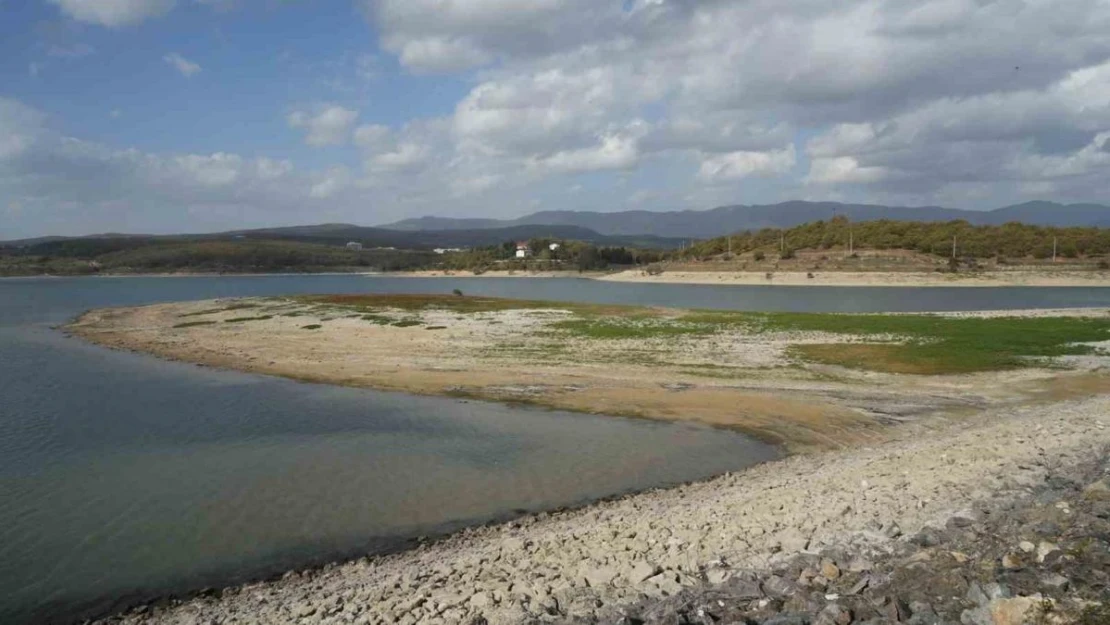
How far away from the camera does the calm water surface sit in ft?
30.3

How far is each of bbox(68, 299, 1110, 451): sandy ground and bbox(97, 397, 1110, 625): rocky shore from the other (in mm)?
4682

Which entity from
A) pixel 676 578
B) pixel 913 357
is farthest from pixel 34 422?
pixel 913 357

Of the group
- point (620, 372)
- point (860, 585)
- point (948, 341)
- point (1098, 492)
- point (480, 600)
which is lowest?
point (620, 372)

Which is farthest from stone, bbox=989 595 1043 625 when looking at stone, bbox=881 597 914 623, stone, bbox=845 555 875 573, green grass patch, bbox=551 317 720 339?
green grass patch, bbox=551 317 720 339

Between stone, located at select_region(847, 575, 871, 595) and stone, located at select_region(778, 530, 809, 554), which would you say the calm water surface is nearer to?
stone, located at select_region(778, 530, 809, 554)

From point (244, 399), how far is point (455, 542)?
1236 cm

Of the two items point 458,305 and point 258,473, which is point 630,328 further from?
point 258,473

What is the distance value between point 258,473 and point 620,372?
40.0 ft

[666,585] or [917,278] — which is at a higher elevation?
[666,585]

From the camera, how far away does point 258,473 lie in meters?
12.7

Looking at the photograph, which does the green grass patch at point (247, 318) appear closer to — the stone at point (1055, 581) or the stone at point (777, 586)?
the stone at point (777, 586)

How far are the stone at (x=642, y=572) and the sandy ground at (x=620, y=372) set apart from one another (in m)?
7.52

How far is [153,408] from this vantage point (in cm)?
1872

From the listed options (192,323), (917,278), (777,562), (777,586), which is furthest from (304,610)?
(917,278)
